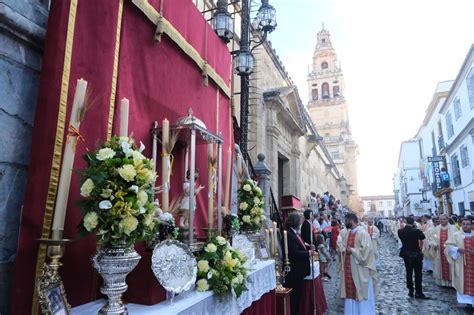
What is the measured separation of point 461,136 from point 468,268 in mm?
16123

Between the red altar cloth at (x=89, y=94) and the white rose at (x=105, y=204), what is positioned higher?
the red altar cloth at (x=89, y=94)

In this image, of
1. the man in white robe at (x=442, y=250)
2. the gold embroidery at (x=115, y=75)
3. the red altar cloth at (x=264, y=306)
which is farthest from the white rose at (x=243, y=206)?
the man in white robe at (x=442, y=250)

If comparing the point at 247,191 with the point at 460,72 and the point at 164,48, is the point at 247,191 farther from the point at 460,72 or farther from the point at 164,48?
the point at 460,72

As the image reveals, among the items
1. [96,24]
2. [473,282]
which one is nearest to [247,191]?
[96,24]

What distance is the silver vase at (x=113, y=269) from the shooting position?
217cm

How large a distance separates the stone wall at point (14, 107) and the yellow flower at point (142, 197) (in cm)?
93

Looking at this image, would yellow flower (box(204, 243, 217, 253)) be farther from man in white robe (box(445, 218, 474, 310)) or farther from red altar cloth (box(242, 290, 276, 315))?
man in white robe (box(445, 218, 474, 310))

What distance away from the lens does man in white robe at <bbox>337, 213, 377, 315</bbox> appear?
620cm

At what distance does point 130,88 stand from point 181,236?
167cm

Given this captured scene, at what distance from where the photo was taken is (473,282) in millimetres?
7363

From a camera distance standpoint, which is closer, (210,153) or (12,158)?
(12,158)

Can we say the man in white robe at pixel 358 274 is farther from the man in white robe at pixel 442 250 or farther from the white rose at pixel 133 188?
the white rose at pixel 133 188

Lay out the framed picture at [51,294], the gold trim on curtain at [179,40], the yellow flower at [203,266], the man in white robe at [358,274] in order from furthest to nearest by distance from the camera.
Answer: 1. the man in white robe at [358,274]
2. the gold trim on curtain at [179,40]
3. the yellow flower at [203,266]
4. the framed picture at [51,294]

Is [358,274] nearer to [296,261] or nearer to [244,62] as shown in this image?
[296,261]
